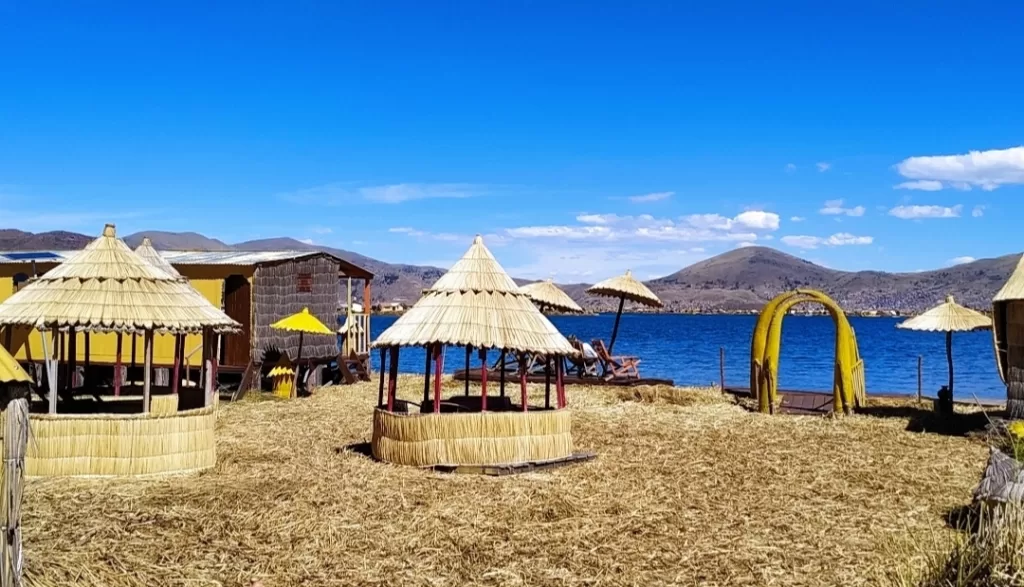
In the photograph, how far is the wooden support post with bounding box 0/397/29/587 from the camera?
6.84 meters

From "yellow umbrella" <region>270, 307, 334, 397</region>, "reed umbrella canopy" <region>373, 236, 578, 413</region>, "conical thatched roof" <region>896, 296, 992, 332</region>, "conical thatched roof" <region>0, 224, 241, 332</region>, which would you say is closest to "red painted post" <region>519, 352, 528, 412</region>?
"reed umbrella canopy" <region>373, 236, 578, 413</region>

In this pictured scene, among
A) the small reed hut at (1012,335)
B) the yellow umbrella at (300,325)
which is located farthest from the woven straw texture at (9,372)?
the yellow umbrella at (300,325)

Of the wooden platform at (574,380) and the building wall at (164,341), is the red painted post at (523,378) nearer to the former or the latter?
the wooden platform at (574,380)

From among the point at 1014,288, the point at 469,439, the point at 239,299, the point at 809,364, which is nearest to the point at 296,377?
the point at 239,299

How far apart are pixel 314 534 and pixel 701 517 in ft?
14.9

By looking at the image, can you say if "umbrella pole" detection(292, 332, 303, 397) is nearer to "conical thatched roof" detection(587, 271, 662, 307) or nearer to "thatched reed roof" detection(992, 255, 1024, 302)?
"conical thatched roof" detection(587, 271, 662, 307)

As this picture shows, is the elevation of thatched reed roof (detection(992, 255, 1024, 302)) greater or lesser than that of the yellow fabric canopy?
greater

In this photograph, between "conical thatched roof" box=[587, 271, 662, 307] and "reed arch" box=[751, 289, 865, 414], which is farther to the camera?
"conical thatched roof" box=[587, 271, 662, 307]

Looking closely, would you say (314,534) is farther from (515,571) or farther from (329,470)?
(329,470)

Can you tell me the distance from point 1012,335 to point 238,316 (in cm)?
1966

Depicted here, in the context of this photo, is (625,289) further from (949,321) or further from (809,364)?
(809,364)

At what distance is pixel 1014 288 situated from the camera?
697 inches

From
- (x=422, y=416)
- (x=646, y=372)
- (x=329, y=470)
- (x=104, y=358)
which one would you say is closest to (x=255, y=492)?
(x=329, y=470)

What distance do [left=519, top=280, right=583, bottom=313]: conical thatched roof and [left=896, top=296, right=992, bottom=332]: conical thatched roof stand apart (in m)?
9.28
